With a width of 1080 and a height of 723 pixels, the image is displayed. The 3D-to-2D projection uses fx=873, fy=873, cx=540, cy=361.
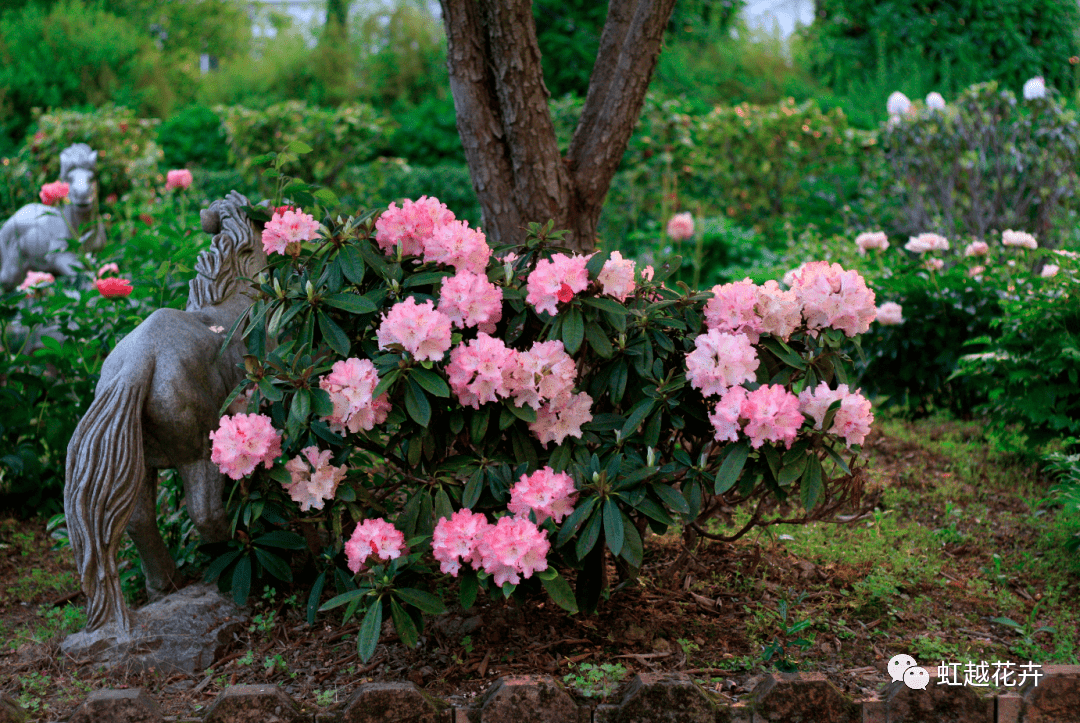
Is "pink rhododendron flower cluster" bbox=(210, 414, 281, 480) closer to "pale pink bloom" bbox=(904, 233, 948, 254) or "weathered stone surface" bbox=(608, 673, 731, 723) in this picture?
"weathered stone surface" bbox=(608, 673, 731, 723)

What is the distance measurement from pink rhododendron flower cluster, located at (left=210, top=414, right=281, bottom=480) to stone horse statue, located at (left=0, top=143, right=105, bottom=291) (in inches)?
124

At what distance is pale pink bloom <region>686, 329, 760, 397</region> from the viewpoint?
2115mm

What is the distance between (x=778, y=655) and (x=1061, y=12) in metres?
13.9

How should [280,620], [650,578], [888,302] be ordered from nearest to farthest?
[280,620]
[650,578]
[888,302]

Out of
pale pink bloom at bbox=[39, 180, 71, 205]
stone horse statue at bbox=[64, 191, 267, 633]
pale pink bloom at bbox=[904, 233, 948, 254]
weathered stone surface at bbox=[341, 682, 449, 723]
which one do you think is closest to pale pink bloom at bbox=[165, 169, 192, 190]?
pale pink bloom at bbox=[39, 180, 71, 205]

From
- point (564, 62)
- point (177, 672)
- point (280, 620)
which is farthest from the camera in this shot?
point (564, 62)

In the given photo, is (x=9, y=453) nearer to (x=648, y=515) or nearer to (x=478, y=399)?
(x=478, y=399)

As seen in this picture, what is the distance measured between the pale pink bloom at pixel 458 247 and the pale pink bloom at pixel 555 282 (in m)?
0.18

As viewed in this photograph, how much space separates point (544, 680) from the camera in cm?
195

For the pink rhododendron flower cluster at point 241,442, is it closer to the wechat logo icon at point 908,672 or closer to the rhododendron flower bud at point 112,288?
the rhododendron flower bud at point 112,288

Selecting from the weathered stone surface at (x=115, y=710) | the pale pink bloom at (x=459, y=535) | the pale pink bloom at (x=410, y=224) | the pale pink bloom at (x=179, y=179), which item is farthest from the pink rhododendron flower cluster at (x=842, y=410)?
the pale pink bloom at (x=179, y=179)

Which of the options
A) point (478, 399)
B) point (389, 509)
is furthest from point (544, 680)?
point (389, 509)

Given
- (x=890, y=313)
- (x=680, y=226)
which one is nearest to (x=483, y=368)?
(x=890, y=313)

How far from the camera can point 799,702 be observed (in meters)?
1.95
